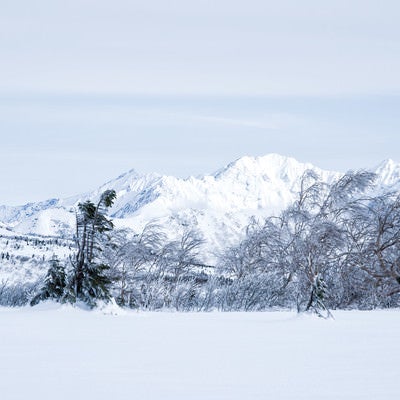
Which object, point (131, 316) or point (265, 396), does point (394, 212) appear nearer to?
point (131, 316)

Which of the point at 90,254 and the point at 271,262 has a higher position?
the point at 90,254

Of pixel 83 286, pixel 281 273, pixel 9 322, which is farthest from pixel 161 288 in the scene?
pixel 9 322

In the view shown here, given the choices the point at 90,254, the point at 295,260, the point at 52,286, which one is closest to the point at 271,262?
the point at 295,260

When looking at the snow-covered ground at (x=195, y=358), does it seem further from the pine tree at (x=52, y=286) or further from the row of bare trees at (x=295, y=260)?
the row of bare trees at (x=295, y=260)

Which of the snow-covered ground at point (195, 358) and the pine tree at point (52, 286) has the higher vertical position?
the snow-covered ground at point (195, 358)

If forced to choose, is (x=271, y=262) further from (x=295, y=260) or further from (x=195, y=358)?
(x=195, y=358)

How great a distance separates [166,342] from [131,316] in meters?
4.30

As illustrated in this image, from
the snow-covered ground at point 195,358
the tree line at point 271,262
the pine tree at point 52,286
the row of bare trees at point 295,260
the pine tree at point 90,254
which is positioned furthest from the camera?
the row of bare trees at point 295,260

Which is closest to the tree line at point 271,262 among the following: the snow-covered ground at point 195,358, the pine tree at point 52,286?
the pine tree at point 52,286

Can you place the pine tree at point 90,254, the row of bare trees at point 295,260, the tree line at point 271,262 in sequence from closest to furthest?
the pine tree at point 90,254
the tree line at point 271,262
the row of bare trees at point 295,260

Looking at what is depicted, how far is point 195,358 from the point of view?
7398mm

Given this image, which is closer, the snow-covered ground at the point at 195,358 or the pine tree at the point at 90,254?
the snow-covered ground at the point at 195,358

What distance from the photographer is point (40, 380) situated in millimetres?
5977

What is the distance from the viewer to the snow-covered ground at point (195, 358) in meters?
5.66
